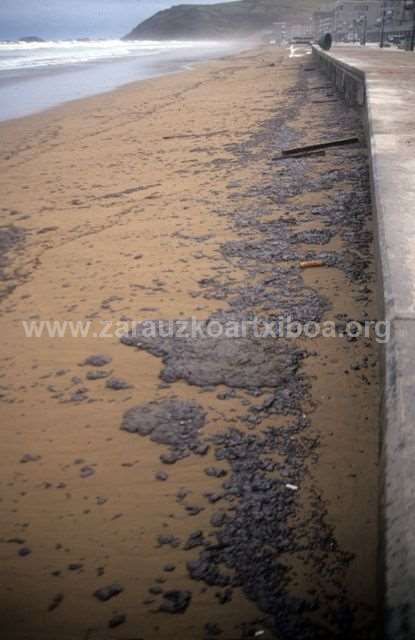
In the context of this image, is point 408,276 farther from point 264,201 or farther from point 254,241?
point 264,201

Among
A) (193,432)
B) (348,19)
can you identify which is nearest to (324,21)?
(348,19)

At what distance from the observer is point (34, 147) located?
7.41 meters

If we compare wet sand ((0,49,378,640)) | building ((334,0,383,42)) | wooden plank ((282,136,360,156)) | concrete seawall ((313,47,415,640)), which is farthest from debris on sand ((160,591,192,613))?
building ((334,0,383,42))

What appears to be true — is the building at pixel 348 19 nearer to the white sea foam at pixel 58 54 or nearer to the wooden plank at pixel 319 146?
the white sea foam at pixel 58 54

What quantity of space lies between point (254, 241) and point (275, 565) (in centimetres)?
234

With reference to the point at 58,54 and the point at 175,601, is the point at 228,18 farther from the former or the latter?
the point at 175,601

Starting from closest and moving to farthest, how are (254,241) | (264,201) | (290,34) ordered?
(254,241) → (264,201) → (290,34)

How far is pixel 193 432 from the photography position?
175 cm

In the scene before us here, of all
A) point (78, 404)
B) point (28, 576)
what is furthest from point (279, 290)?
point (28, 576)

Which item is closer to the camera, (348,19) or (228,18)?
(348,19)

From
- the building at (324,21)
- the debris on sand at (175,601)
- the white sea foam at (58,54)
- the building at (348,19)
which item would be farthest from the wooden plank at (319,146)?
the building at (324,21)

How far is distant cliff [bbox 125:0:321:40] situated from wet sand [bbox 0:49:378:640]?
105297mm

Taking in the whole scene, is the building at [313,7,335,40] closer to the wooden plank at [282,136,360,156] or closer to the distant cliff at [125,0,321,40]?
the wooden plank at [282,136,360,156]

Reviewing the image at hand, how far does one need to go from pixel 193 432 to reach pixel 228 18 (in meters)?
133
